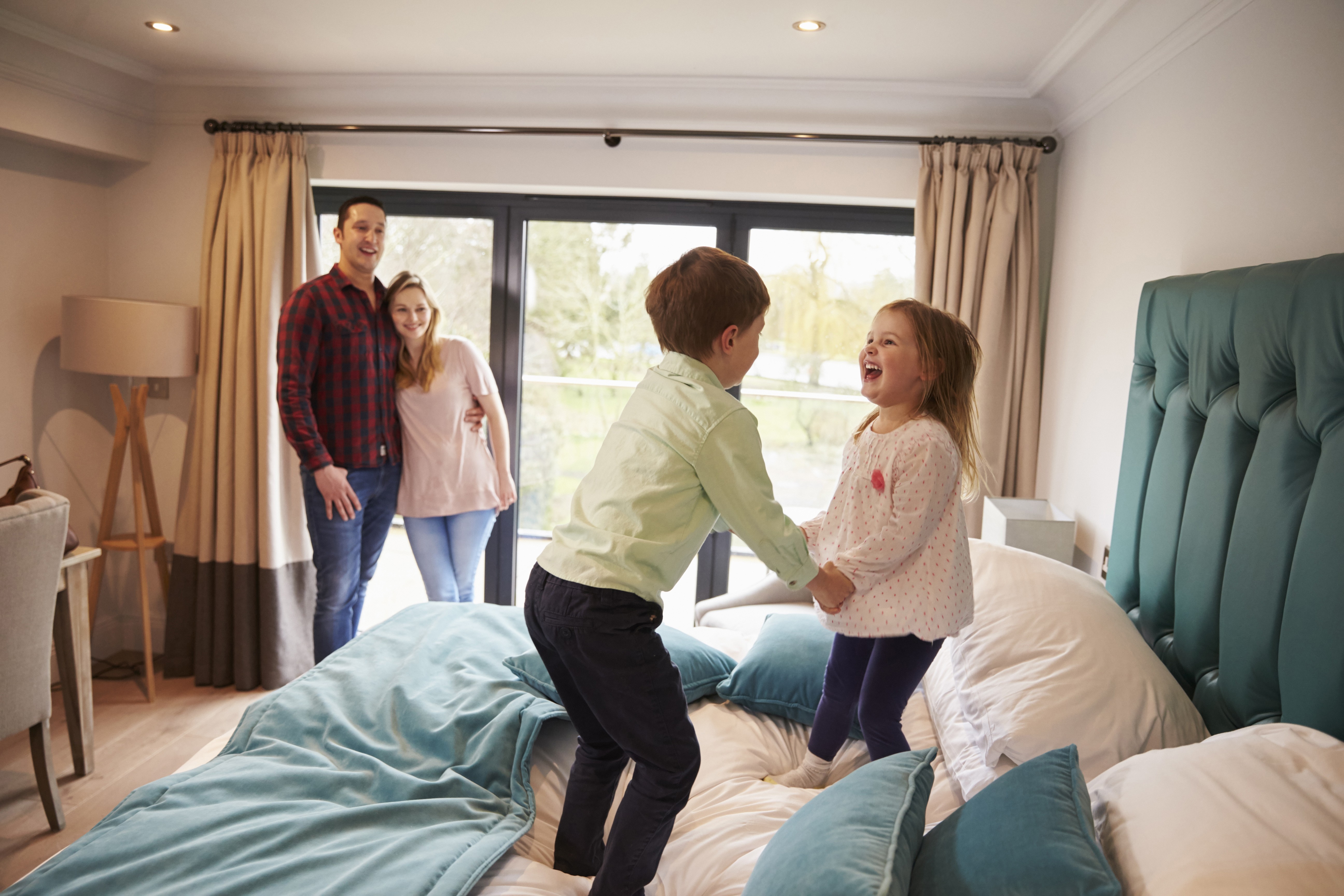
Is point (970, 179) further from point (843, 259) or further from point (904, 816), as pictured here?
point (904, 816)

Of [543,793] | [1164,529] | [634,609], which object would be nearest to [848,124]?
[1164,529]

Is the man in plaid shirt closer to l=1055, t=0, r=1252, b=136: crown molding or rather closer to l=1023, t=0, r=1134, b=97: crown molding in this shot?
l=1023, t=0, r=1134, b=97: crown molding

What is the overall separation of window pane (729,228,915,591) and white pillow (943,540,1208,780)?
1.53 meters

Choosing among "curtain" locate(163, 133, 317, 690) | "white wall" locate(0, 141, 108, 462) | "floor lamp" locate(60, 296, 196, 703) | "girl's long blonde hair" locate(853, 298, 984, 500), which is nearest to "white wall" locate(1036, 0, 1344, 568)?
"girl's long blonde hair" locate(853, 298, 984, 500)

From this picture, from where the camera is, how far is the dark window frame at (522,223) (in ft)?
10.9

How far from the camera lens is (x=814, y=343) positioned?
3.38 m

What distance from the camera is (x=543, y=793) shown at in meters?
1.63

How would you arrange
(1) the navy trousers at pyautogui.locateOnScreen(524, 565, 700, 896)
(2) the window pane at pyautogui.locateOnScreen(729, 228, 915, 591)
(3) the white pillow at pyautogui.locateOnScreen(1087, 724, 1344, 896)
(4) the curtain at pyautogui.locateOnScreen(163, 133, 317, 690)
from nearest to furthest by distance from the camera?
(3) the white pillow at pyautogui.locateOnScreen(1087, 724, 1344, 896), (1) the navy trousers at pyautogui.locateOnScreen(524, 565, 700, 896), (4) the curtain at pyautogui.locateOnScreen(163, 133, 317, 690), (2) the window pane at pyautogui.locateOnScreen(729, 228, 915, 591)

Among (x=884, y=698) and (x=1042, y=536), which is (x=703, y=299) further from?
(x=1042, y=536)

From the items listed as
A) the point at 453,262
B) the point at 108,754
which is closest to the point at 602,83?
the point at 453,262

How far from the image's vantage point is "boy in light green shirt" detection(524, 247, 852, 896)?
1367 millimetres

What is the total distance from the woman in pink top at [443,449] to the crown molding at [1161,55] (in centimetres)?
216

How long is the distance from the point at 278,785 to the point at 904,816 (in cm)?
106

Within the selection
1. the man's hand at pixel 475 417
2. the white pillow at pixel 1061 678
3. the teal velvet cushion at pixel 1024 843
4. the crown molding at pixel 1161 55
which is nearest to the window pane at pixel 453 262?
the man's hand at pixel 475 417
